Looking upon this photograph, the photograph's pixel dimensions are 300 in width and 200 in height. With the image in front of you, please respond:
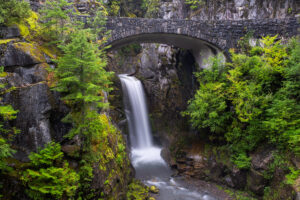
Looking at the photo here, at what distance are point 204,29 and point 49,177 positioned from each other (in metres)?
11.9

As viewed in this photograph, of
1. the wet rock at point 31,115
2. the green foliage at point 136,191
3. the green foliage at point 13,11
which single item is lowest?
the green foliage at point 136,191

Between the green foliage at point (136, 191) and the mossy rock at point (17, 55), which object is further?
the green foliage at point (136, 191)

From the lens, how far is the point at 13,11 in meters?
6.25

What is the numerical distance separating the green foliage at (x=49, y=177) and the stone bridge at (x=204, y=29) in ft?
27.5

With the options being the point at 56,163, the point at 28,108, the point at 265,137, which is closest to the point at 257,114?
the point at 265,137

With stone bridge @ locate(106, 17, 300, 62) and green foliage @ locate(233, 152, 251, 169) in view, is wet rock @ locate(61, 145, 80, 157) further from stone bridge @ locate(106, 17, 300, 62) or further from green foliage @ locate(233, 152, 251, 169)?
stone bridge @ locate(106, 17, 300, 62)

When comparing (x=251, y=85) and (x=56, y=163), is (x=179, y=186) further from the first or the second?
(x=56, y=163)

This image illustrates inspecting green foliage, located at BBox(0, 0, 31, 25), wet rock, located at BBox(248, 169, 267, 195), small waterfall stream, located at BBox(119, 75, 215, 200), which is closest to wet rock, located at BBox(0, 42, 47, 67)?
green foliage, located at BBox(0, 0, 31, 25)

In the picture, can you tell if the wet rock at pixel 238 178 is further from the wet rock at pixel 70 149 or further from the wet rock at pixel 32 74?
the wet rock at pixel 32 74

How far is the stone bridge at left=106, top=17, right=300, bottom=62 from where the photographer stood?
1160 cm

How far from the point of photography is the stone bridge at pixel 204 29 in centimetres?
1160

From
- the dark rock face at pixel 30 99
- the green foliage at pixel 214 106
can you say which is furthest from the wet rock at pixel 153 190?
the dark rock face at pixel 30 99

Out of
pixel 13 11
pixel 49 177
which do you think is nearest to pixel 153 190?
pixel 49 177

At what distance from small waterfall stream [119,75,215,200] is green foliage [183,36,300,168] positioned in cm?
326
